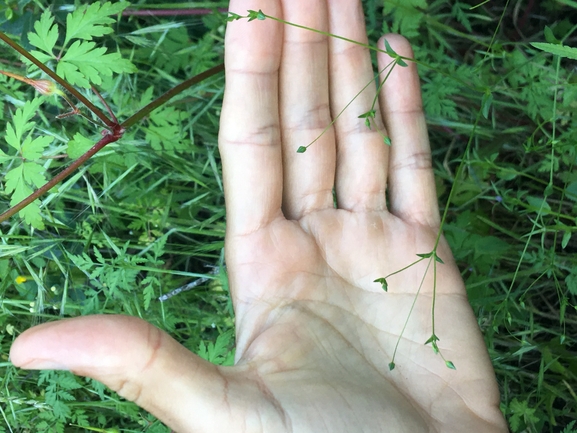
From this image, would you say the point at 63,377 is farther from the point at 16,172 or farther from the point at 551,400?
the point at 551,400

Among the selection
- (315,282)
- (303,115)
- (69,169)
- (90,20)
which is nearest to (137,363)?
(315,282)

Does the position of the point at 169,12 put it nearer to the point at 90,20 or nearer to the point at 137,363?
the point at 90,20

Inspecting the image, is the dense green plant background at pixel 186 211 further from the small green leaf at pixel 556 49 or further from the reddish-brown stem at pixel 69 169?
the small green leaf at pixel 556 49

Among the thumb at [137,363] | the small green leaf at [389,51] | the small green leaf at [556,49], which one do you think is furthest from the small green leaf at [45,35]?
the small green leaf at [556,49]

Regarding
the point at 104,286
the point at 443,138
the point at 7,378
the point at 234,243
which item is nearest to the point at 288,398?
the point at 234,243

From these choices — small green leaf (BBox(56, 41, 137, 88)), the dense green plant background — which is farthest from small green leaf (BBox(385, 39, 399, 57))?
small green leaf (BBox(56, 41, 137, 88))

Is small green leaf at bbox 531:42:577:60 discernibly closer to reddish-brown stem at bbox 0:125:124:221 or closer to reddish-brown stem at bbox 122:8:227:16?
reddish-brown stem at bbox 0:125:124:221
